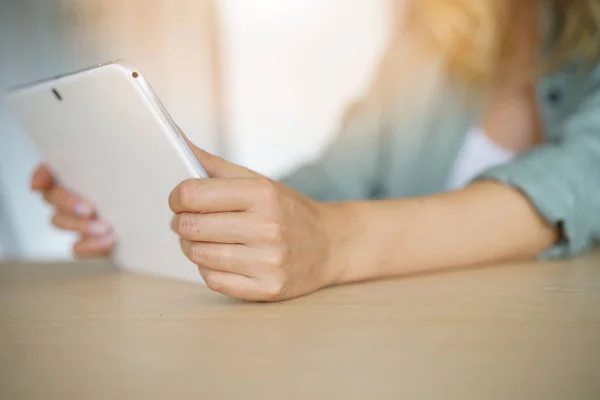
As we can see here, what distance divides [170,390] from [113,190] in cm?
32

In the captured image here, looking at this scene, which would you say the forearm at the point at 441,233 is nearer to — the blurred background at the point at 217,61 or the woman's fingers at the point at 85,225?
the woman's fingers at the point at 85,225

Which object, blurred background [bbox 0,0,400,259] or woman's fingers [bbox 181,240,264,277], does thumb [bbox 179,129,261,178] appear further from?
blurred background [bbox 0,0,400,259]

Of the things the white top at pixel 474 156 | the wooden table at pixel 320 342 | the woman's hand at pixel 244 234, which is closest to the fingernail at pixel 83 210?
the wooden table at pixel 320 342

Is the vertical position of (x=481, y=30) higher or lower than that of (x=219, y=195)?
higher

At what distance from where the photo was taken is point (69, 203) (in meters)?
0.63

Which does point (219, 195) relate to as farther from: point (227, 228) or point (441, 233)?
point (441, 233)

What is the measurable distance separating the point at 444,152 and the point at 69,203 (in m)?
0.64

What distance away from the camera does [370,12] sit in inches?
60.2

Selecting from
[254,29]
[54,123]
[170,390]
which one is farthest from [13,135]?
[170,390]

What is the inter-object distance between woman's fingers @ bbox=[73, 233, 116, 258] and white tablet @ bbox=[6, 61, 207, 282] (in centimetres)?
1

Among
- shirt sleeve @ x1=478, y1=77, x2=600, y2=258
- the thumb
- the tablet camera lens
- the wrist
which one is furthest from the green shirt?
the tablet camera lens

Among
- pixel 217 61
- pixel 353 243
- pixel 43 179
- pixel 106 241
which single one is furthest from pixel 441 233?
pixel 217 61

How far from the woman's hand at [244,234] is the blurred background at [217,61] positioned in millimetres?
1062

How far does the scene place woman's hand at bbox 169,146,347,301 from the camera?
395 mm
